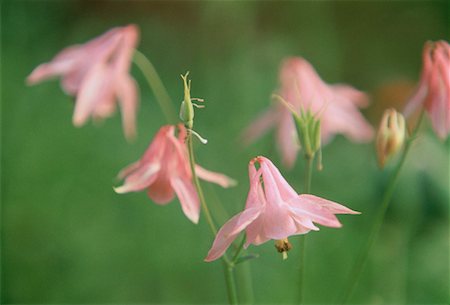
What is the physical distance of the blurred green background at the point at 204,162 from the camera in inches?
87.5

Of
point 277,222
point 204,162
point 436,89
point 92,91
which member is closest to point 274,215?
point 277,222

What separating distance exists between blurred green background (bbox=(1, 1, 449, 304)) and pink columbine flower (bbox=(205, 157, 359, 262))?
1.90ft

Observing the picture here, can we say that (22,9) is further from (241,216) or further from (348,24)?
(241,216)

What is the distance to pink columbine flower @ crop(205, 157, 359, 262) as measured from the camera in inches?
46.9

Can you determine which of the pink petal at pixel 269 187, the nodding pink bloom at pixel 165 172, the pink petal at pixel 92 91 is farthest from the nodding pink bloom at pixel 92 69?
the pink petal at pixel 269 187

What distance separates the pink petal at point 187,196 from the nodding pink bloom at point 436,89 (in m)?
0.45

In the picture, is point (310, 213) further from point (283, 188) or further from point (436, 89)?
point (436, 89)

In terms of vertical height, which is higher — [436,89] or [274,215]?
[436,89]

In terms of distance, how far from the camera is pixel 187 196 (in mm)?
1367

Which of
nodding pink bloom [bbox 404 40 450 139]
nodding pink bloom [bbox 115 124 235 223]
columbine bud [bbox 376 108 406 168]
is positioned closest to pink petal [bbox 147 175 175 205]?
nodding pink bloom [bbox 115 124 235 223]

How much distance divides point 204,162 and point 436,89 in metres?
1.40

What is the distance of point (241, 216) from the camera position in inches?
47.1

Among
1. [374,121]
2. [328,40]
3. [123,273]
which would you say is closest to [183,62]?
[328,40]

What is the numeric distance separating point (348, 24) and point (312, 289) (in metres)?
1.53
